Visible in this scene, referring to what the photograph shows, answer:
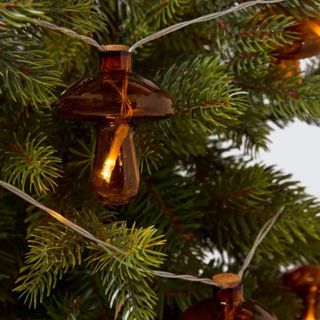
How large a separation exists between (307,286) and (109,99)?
0.27 meters

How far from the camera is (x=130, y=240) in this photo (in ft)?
1.03

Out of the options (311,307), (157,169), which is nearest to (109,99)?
(157,169)

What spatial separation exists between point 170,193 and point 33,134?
0.12 meters

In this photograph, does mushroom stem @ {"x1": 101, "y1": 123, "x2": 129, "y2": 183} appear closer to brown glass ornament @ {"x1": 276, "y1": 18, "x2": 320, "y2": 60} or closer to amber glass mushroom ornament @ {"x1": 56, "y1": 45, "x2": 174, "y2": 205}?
amber glass mushroom ornament @ {"x1": 56, "y1": 45, "x2": 174, "y2": 205}

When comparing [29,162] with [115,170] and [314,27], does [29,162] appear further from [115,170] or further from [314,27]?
[314,27]

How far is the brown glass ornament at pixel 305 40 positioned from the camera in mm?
396

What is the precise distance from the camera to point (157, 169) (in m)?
0.39

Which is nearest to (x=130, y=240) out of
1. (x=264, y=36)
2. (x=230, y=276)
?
(x=230, y=276)

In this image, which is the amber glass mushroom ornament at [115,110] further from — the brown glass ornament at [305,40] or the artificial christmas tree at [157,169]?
the brown glass ornament at [305,40]

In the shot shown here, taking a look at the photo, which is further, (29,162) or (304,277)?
(304,277)

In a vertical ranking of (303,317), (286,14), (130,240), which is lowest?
(303,317)

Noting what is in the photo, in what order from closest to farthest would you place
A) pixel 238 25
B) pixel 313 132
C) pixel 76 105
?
pixel 76 105 → pixel 238 25 → pixel 313 132

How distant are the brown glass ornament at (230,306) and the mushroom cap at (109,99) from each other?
101 mm

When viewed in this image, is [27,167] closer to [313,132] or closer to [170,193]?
[170,193]
